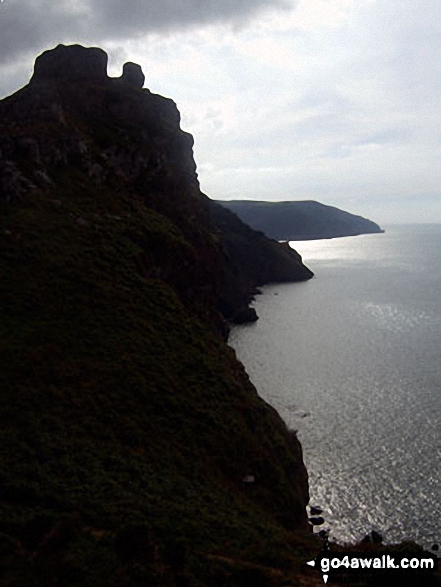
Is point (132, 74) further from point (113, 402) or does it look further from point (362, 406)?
point (113, 402)

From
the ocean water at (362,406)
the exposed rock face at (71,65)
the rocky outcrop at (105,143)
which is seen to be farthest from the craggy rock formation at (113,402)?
the exposed rock face at (71,65)

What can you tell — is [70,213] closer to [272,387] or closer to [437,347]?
[272,387]

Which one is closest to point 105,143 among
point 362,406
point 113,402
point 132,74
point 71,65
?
point 71,65

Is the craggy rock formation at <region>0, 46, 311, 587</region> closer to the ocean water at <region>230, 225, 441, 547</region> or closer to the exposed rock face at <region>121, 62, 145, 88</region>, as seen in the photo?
the ocean water at <region>230, 225, 441, 547</region>

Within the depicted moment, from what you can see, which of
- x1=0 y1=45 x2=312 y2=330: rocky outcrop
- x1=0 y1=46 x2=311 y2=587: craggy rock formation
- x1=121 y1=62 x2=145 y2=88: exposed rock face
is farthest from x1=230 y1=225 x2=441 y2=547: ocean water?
x1=121 y1=62 x2=145 y2=88: exposed rock face

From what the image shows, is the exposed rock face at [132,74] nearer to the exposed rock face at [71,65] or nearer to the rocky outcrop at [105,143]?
the rocky outcrop at [105,143]
